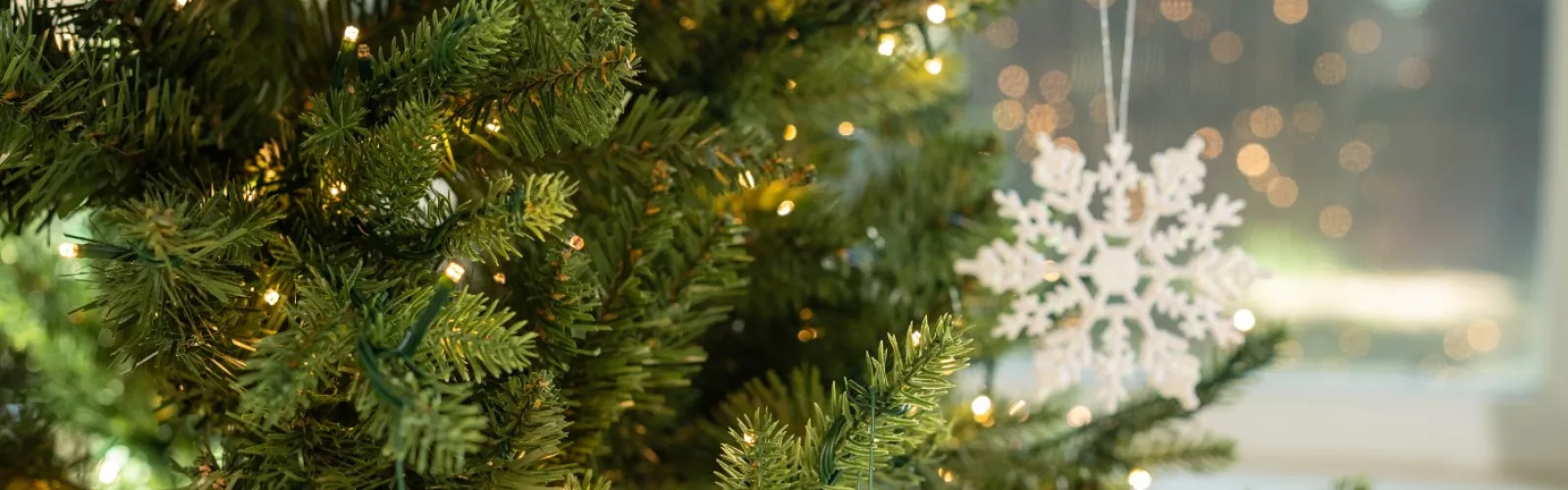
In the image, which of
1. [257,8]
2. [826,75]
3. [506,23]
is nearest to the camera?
[506,23]

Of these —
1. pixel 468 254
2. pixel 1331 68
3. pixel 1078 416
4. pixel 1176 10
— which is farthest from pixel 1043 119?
pixel 468 254

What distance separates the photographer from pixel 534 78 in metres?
0.35

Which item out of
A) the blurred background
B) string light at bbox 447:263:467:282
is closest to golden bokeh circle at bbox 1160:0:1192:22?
the blurred background

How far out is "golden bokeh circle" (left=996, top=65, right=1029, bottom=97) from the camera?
3.27 feet

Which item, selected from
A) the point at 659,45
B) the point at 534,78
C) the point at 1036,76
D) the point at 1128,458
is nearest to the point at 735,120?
the point at 659,45

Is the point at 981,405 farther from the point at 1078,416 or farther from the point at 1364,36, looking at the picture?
the point at 1364,36

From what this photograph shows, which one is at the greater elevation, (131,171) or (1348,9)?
(1348,9)

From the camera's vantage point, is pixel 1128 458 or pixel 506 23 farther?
pixel 1128 458

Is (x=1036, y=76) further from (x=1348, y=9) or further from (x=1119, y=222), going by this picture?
(x=1119, y=222)

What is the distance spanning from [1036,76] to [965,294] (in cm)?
45

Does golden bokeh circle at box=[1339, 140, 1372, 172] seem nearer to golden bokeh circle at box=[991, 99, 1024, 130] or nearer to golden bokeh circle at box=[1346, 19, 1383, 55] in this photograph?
golden bokeh circle at box=[1346, 19, 1383, 55]

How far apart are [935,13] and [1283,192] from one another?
0.60 metres

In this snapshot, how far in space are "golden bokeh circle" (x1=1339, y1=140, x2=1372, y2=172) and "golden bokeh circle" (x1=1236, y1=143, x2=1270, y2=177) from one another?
65 millimetres

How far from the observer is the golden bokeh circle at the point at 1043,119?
988mm
